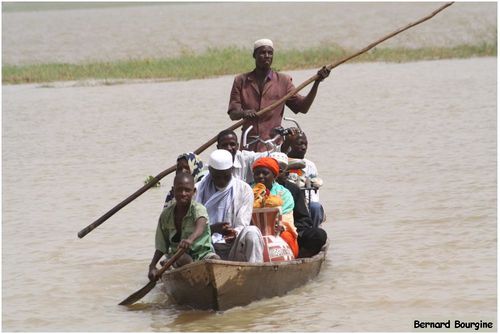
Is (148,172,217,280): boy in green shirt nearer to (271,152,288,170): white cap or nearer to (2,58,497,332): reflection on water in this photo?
(2,58,497,332): reflection on water

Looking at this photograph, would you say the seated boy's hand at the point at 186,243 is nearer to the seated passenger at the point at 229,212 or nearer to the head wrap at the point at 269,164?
the seated passenger at the point at 229,212

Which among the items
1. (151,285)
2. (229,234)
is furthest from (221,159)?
(151,285)

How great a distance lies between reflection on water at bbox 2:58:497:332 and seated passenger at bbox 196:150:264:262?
1.17ft

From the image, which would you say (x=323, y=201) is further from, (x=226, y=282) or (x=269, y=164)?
(x=226, y=282)

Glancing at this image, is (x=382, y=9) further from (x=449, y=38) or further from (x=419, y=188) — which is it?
(x=419, y=188)

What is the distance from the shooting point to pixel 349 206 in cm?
1027

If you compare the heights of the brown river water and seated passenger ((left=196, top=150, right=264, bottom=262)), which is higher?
seated passenger ((left=196, top=150, right=264, bottom=262))

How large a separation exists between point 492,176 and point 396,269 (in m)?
3.64

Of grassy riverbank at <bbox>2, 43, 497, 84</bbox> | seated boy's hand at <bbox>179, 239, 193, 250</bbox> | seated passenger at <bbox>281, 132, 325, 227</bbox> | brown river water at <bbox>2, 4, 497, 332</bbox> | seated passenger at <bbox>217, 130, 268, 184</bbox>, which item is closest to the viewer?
seated boy's hand at <bbox>179, 239, 193, 250</bbox>

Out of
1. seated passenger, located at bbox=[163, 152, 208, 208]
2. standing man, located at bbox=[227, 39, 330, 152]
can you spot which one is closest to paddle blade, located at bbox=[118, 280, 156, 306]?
seated passenger, located at bbox=[163, 152, 208, 208]

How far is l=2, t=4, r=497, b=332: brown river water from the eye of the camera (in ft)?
23.0

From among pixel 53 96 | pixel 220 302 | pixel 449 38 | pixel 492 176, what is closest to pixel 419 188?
pixel 492 176

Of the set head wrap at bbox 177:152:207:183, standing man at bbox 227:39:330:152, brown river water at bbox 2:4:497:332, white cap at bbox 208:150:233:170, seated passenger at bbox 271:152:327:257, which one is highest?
standing man at bbox 227:39:330:152

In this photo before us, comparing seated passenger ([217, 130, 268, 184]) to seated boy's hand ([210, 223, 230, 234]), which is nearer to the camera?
seated boy's hand ([210, 223, 230, 234])
